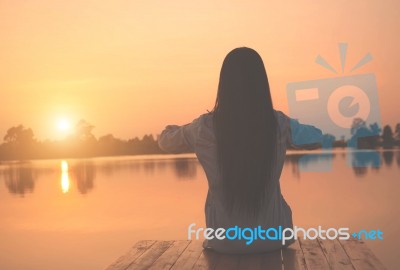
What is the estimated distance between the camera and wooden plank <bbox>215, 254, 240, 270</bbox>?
2648 mm

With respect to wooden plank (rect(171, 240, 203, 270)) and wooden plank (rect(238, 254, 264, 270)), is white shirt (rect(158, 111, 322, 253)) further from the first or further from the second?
wooden plank (rect(171, 240, 203, 270))

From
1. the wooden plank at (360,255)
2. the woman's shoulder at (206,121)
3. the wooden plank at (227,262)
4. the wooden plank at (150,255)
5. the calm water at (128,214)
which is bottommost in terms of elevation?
the calm water at (128,214)

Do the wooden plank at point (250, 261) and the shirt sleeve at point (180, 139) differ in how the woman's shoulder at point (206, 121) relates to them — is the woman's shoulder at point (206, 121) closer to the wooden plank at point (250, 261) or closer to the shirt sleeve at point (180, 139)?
the shirt sleeve at point (180, 139)

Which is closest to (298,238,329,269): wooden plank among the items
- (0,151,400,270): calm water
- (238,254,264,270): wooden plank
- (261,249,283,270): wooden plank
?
(261,249,283,270): wooden plank

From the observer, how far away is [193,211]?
29.9 ft

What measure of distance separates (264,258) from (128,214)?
665 cm

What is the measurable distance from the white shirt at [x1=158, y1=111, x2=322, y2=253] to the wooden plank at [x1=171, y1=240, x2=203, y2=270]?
7.1 inches

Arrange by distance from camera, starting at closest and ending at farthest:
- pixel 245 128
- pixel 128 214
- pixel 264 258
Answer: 1. pixel 245 128
2. pixel 264 258
3. pixel 128 214

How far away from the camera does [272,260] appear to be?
2.73 m

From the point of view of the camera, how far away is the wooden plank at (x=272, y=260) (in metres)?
2.63

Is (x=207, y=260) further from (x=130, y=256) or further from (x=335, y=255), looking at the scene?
(x=335, y=255)

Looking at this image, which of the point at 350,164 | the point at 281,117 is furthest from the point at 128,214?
the point at 350,164

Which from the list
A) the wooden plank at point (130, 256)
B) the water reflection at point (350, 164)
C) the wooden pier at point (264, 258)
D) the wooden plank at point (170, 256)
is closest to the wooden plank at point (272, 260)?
the wooden pier at point (264, 258)

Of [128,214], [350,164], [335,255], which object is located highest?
[335,255]
